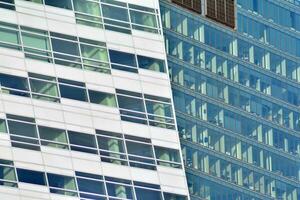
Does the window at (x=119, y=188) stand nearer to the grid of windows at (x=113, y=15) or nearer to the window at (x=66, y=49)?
the window at (x=66, y=49)

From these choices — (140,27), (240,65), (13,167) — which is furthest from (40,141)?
(240,65)

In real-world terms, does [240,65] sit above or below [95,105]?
above

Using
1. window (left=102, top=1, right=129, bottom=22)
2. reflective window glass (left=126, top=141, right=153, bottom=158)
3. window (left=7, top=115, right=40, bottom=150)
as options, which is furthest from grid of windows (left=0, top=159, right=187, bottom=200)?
window (left=102, top=1, right=129, bottom=22)

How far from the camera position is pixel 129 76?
142375 millimetres

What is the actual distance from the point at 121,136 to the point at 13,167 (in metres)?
9.05

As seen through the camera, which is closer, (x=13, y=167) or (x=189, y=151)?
(x=13, y=167)

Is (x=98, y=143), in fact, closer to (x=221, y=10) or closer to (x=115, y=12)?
(x=115, y=12)

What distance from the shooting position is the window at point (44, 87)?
138m

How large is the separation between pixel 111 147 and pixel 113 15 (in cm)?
968

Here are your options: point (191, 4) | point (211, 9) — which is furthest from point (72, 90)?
point (211, 9)

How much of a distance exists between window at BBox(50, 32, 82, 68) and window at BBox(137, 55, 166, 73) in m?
4.74

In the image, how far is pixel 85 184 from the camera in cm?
13762

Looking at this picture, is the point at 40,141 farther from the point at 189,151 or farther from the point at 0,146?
the point at 189,151

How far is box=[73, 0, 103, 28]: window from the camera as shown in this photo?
14212cm
